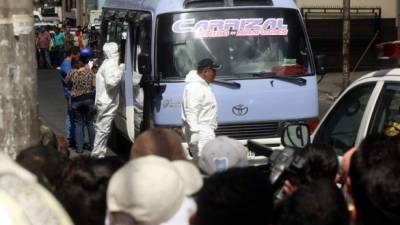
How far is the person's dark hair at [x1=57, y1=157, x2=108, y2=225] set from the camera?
3363 millimetres

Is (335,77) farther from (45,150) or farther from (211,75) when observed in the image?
(45,150)

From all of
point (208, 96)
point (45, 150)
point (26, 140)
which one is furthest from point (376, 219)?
point (208, 96)

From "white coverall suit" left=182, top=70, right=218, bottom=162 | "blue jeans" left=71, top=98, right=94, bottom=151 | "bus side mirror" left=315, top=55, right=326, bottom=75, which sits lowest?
"blue jeans" left=71, top=98, right=94, bottom=151

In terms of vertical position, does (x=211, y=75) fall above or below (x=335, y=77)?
above

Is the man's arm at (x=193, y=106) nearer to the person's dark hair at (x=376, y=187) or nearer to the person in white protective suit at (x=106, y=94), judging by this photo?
the person in white protective suit at (x=106, y=94)

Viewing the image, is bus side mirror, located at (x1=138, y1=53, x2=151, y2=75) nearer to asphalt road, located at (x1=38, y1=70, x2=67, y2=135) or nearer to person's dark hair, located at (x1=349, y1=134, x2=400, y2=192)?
asphalt road, located at (x1=38, y1=70, x2=67, y2=135)

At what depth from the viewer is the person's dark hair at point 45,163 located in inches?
144

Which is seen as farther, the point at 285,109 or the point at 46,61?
the point at 46,61

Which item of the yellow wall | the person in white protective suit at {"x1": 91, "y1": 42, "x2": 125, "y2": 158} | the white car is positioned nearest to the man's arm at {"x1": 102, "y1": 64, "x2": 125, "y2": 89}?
the person in white protective suit at {"x1": 91, "y1": 42, "x2": 125, "y2": 158}

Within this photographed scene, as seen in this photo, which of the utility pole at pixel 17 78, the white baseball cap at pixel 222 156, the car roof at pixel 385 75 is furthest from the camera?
the utility pole at pixel 17 78

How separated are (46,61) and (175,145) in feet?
104

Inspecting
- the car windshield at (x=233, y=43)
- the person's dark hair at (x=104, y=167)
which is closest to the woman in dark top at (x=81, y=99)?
the car windshield at (x=233, y=43)

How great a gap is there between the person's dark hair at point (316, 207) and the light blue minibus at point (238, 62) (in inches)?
255

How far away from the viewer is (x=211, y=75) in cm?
859
